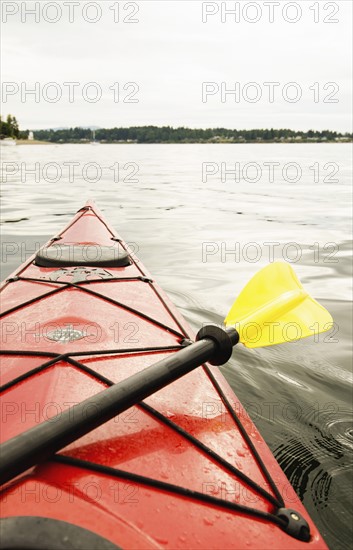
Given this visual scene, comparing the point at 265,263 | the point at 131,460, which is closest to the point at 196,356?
the point at 131,460

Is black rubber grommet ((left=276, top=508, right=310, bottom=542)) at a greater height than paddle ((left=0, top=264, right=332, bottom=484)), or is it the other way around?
paddle ((left=0, top=264, right=332, bottom=484))

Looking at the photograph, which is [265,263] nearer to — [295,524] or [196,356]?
[196,356]

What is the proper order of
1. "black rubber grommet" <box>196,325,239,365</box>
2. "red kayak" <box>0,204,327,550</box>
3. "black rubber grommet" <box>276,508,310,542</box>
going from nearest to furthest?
"red kayak" <box>0,204,327,550</box> → "black rubber grommet" <box>276,508,310,542</box> → "black rubber grommet" <box>196,325,239,365</box>

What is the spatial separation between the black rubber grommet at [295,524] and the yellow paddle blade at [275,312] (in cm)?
91

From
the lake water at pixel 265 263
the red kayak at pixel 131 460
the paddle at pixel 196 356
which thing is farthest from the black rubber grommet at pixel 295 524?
the lake water at pixel 265 263

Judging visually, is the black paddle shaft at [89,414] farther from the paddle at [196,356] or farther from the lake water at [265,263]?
the lake water at [265,263]

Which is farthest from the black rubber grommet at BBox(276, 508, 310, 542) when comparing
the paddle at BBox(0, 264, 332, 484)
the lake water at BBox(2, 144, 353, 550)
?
the lake water at BBox(2, 144, 353, 550)

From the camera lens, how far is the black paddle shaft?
1.01 m

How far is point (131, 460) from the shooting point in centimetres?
122

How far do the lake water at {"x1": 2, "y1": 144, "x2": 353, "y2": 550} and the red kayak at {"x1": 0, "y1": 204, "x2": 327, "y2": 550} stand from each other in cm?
74

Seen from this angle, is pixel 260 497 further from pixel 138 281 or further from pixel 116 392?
pixel 138 281

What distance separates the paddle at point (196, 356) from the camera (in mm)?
1047

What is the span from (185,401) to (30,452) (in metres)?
0.67

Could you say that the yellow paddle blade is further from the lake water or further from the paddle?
the lake water
